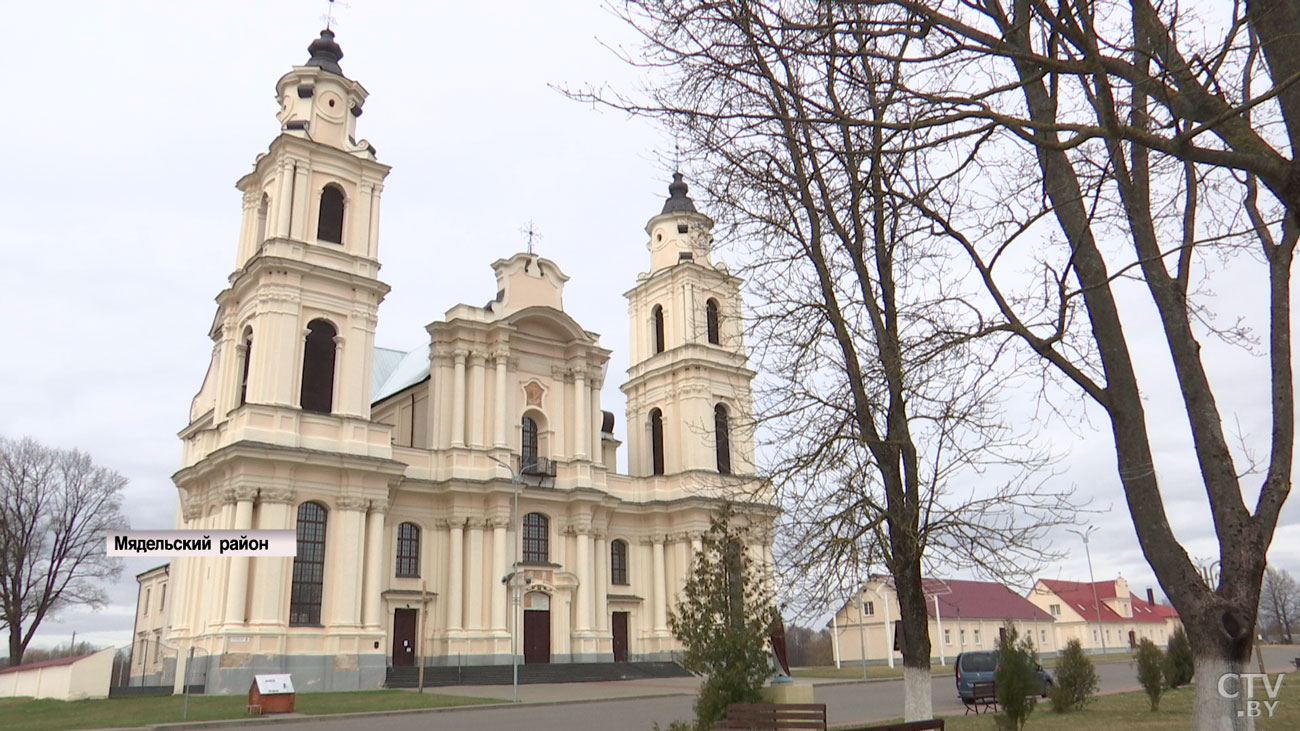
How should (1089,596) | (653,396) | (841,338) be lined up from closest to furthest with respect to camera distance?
(841,338)
(653,396)
(1089,596)

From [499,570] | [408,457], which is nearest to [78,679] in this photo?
[408,457]

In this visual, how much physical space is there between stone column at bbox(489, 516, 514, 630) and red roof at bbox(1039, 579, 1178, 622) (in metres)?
58.5

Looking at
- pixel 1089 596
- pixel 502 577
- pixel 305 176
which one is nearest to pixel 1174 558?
pixel 502 577

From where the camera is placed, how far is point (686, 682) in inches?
1303

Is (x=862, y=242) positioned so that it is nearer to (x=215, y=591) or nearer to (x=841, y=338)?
(x=841, y=338)

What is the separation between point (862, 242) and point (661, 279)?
33.0m

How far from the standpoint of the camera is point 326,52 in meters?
37.5

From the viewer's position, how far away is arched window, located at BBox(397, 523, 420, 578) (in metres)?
35.0

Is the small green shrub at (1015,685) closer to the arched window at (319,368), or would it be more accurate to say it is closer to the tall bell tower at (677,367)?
the arched window at (319,368)

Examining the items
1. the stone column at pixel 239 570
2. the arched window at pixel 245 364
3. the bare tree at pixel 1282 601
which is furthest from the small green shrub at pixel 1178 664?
the bare tree at pixel 1282 601

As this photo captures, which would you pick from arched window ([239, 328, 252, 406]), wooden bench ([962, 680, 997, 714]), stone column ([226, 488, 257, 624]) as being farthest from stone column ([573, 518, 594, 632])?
wooden bench ([962, 680, 997, 714])

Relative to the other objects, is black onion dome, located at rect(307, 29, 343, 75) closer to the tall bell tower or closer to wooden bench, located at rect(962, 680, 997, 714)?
the tall bell tower

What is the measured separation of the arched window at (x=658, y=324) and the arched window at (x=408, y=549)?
15.0 metres

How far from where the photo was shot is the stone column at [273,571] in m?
28.8
